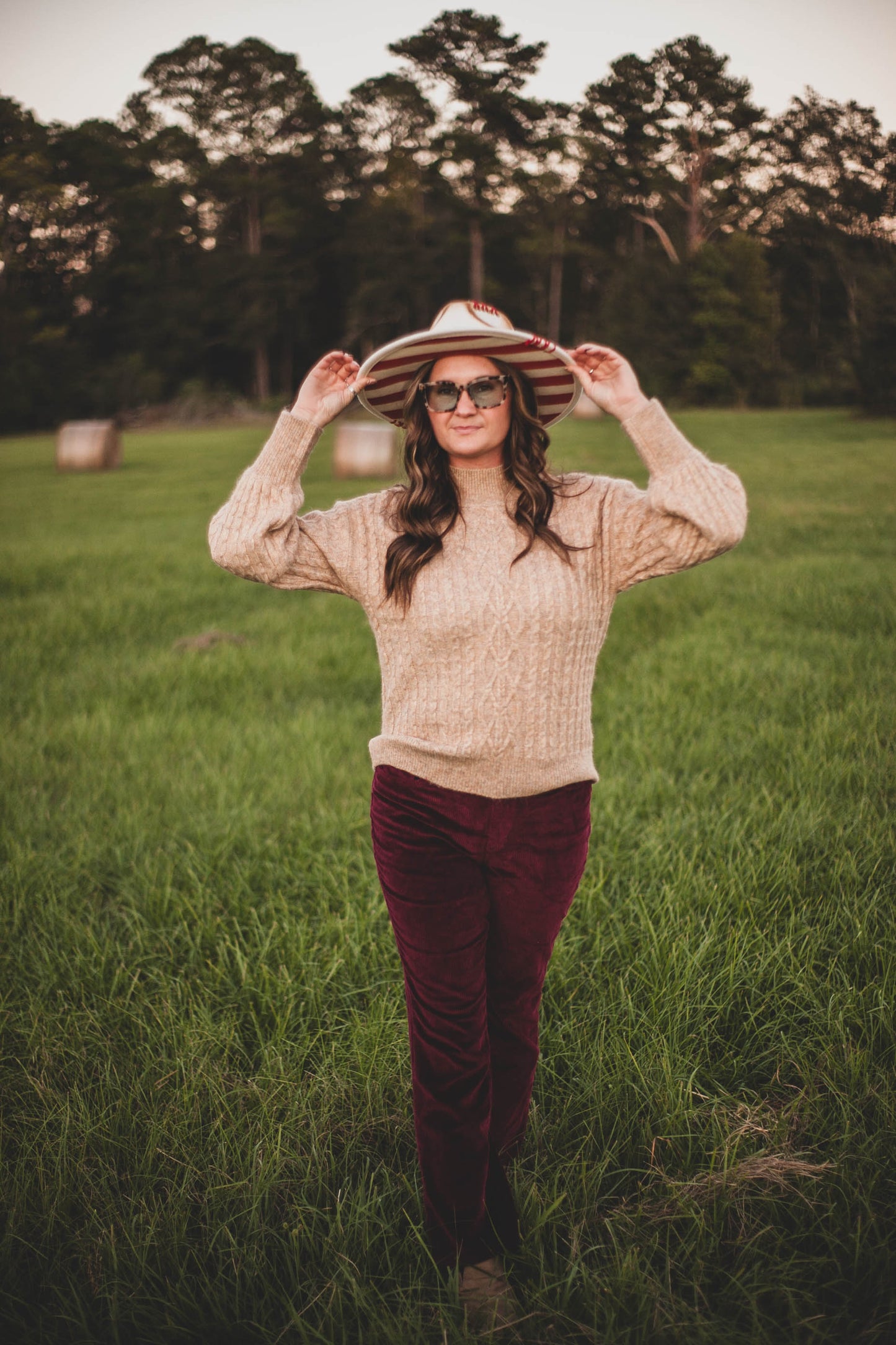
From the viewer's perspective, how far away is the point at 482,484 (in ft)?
6.37

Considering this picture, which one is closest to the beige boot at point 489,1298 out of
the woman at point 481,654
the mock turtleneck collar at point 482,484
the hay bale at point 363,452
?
the woman at point 481,654

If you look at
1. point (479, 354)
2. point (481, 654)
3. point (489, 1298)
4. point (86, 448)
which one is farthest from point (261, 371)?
point (489, 1298)

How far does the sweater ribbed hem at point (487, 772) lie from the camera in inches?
72.0

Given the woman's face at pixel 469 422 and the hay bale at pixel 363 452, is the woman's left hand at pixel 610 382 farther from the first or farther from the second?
the hay bale at pixel 363 452

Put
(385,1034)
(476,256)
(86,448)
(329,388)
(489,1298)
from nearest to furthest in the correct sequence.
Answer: (489,1298), (329,388), (385,1034), (86,448), (476,256)

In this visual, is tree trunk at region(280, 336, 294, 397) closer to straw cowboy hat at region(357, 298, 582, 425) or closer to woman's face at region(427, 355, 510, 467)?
straw cowboy hat at region(357, 298, 582, 425)

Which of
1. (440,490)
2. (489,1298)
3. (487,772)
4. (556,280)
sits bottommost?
(489,1298)

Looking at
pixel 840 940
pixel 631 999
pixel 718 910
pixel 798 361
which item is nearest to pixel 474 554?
pixel 631 999

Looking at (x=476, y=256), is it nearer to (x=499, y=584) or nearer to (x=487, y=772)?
(x=499, y=584)

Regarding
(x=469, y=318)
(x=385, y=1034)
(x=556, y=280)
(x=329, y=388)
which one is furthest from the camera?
(x=556, y=280)

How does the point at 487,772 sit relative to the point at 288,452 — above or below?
below

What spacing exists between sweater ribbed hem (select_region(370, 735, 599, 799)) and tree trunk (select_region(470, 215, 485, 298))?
43.6 metres

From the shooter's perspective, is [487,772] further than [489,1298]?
Yes

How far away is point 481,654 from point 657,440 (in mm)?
598
